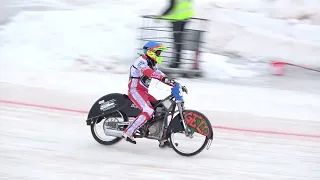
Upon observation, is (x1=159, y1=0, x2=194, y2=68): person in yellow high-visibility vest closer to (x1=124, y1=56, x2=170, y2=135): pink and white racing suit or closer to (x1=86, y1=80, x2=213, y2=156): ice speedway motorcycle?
(x1=86, y1=80, x2=213, y2=156): ice speedway motorcycle

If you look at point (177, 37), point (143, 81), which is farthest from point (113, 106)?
point (177, 37)

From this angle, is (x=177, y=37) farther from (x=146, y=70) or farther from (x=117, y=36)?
(x=146, y=70)

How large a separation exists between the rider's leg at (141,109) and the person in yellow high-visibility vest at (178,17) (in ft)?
18.3

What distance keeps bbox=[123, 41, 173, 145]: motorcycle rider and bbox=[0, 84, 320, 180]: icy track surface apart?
0.49m

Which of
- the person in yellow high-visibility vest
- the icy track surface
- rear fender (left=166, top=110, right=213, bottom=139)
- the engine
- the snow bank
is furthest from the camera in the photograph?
the snow bank

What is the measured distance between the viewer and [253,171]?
8.13 m

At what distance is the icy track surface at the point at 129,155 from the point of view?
25.4ft

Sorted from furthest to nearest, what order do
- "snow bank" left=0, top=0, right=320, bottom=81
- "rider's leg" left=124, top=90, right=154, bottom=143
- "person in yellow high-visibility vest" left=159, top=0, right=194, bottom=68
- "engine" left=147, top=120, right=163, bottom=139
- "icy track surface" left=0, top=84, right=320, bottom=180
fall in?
"snow bank" left=0, top=0, right=320, bottom=81
"person in yellow high-visibility vest" left=159, top=0, right=194, bottom=68
"engine" left=147, top=120, right=163, bottom=139
"rider's leg" left=124, top=90, right=154, bottom=143
"icy track surface" left=0, top=84, right=320, bottom=180

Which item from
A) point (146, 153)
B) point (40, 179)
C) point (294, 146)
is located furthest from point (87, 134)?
point (294, 146)

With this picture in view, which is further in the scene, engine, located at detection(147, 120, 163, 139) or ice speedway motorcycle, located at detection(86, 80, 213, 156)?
engine, located at detection(147, 120, 163, 139)

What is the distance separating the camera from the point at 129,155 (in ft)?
28.1

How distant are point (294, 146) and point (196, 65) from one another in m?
5.01

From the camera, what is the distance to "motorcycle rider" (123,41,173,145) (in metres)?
8.34

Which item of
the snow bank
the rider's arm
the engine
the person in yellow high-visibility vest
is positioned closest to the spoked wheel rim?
the engine
